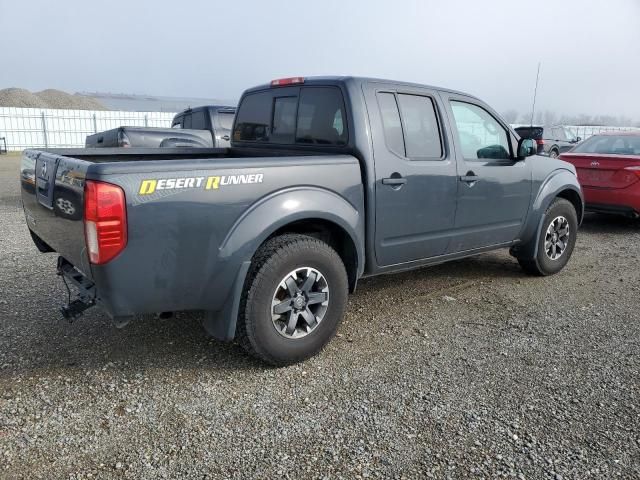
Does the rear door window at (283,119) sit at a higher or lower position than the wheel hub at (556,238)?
higher

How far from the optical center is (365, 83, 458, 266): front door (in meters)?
3.86

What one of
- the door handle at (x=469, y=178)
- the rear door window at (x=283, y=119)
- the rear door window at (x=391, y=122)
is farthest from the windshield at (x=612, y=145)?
the rear door window at (x=283, y=119)

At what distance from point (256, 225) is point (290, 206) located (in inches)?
10.8

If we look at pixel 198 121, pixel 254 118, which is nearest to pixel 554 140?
pixel 198 121

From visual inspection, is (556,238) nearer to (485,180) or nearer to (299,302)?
(485,180)

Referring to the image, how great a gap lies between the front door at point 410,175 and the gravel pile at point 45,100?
41593 millimetres

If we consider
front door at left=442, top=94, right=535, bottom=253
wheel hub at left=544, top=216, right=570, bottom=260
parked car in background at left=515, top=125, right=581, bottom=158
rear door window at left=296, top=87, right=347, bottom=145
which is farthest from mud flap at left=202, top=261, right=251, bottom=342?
parked car in background at left=515, top=125, right=581, bottom=158

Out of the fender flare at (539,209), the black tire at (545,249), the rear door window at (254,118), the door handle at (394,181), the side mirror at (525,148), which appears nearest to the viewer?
the door handle at (394,181)

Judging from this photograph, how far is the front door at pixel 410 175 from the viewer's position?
3.86 meters

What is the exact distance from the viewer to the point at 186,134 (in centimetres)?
875

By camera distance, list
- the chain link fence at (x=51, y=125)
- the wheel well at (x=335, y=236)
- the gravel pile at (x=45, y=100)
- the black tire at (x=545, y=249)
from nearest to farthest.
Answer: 1. the wheel well at (x=335, y=236)
2. the black tire at (x=545, y=249)
3. the chain link fence at (x=51, y=125)
4. the gravel pile at (x=45, y=100)

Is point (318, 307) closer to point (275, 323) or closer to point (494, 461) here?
point (275, 323)

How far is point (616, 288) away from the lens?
525cm

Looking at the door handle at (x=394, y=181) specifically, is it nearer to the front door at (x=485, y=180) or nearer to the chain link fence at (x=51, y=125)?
the front door at (x=485, y=180)
